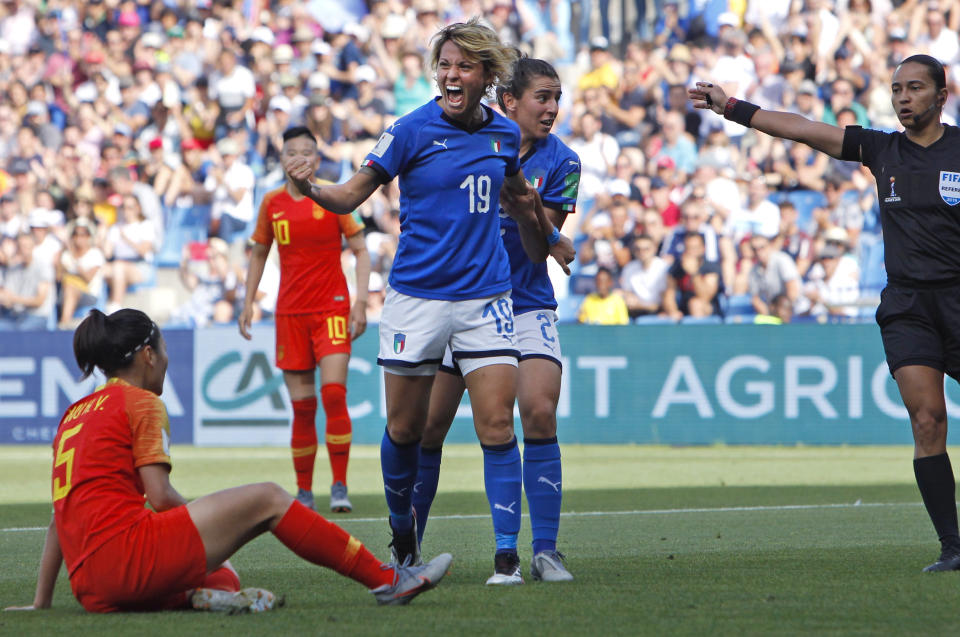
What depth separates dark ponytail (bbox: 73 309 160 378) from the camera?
4918 millimetres

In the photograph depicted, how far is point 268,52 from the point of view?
70.0 feet

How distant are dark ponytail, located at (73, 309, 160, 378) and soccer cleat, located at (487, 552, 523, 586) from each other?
5.83ft

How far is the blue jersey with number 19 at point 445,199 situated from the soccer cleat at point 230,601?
146cm

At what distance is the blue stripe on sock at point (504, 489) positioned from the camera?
19.3 ft

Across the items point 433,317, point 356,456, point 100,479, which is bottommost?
point 356,456

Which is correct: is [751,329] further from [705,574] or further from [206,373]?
[705,574]

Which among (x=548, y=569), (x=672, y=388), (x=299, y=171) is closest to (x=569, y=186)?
(x=299, y=171)

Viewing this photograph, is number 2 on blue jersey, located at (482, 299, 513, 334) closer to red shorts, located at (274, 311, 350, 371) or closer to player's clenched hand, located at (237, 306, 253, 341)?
red shorts, located at (274, 311, 350, 371)

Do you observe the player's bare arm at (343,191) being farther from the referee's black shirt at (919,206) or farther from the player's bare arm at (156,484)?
the referee's black shirt at (919,206)

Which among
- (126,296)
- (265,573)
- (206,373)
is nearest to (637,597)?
(265,573)

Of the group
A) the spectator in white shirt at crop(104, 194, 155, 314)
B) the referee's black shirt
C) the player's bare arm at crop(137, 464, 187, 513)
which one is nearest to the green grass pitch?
the player's bare arm at crop(137, 464, 187, 513)

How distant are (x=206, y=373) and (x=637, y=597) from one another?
10844 mm

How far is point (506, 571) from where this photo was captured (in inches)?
230

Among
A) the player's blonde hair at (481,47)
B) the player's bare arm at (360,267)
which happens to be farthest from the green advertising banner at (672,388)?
the player's blonde hair at (481,47)
